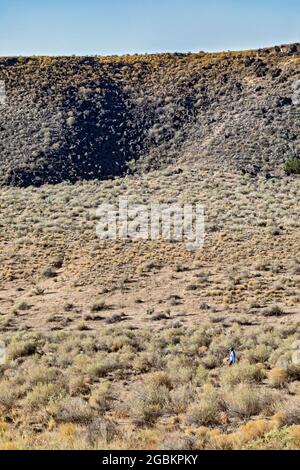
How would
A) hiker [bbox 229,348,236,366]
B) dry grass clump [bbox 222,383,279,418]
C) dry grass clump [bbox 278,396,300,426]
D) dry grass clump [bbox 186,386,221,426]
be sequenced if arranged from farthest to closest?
hiker [bbox 229,348,236,366], dry grass clump [bbox 222,383,279,418], dry grass clump [bbox 186,386,221,426], dry grass clump [bbox 278,396,300,426]

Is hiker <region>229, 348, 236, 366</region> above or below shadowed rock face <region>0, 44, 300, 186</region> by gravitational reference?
below

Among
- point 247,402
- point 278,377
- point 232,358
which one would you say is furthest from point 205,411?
point 232,358

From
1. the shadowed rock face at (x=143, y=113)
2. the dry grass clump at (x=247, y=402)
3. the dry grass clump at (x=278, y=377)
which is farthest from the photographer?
the shadowed rock face at (x=143, y=113)

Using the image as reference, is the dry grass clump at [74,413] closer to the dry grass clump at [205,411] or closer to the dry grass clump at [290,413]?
the dry grass clump at [205,411]

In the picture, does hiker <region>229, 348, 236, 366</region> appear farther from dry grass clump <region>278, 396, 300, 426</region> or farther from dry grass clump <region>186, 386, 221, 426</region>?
dry grass clump <region>278, 396, 300, 426</region>

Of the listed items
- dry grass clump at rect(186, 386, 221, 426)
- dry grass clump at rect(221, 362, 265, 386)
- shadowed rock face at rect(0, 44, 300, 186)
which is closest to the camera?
dry grass clump at rect(186, 386, 221, 426)

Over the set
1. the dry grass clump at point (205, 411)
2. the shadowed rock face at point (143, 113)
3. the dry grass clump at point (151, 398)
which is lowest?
the dry grass clump at point (151, 398)

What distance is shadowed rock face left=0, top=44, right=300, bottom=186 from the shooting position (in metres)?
55.0

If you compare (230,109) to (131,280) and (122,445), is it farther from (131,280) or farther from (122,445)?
(122,445)

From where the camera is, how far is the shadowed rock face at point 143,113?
54969mm

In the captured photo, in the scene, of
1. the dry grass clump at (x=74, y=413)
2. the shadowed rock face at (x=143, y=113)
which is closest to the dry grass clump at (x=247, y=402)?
the dry grass clump at (x=74, y=413)

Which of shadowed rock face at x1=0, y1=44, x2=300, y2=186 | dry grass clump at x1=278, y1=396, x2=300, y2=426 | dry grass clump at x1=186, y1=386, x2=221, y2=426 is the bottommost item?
dry grass clump at x1=186, y1=386, x2=221, y2=426

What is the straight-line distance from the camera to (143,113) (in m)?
64.2

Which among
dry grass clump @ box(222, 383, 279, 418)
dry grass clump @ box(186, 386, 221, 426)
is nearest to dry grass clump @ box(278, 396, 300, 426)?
dry grass clump @ box(222, 383, 279, 418)
